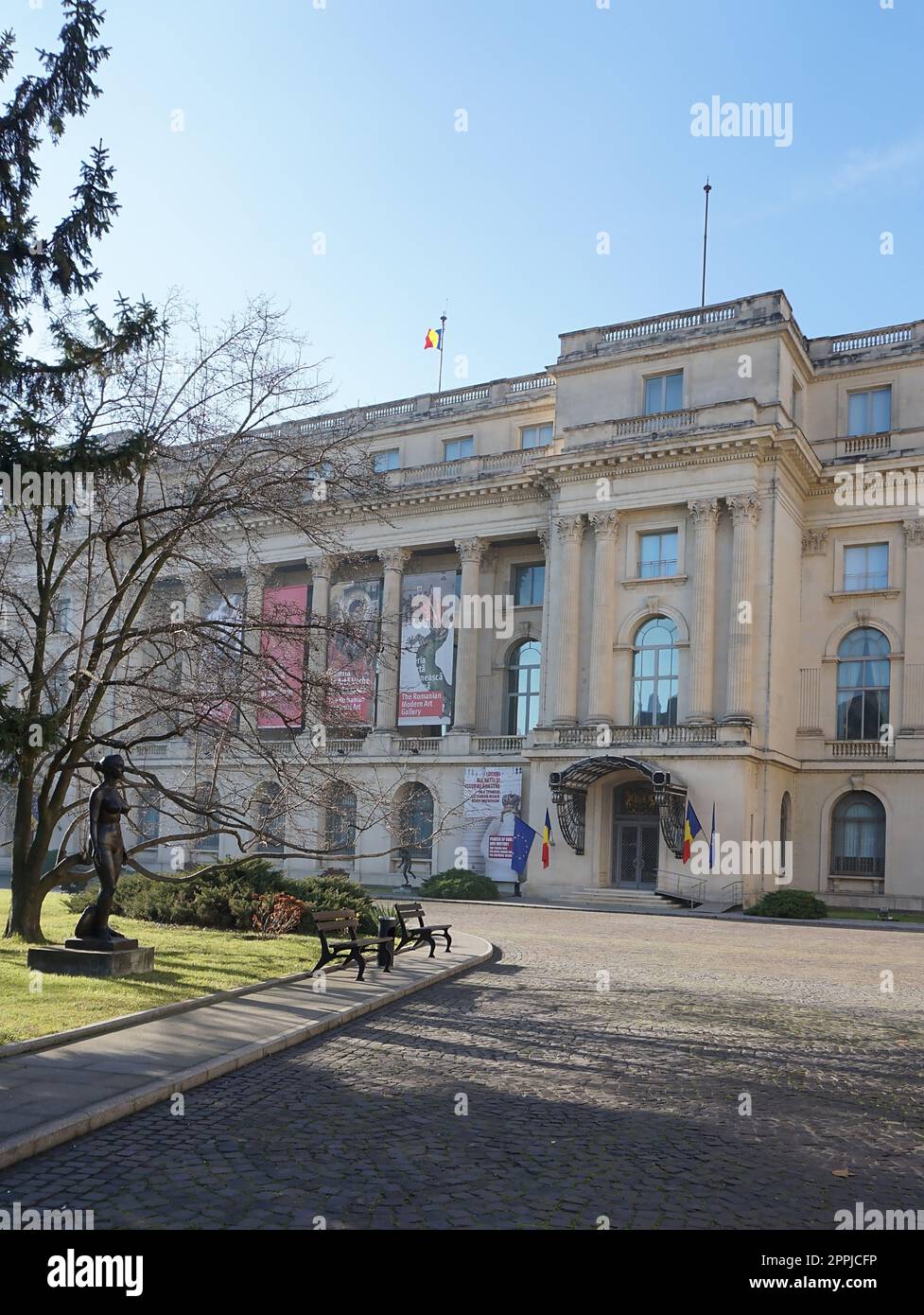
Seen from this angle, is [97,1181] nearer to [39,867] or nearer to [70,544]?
[39,867]

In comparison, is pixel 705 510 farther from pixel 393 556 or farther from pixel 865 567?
pixel 393 556

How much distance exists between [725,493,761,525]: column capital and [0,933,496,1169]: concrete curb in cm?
3203

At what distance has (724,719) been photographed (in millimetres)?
42906

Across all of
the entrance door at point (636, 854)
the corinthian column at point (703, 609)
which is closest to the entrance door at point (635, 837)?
the entrance door at point (636, 854)

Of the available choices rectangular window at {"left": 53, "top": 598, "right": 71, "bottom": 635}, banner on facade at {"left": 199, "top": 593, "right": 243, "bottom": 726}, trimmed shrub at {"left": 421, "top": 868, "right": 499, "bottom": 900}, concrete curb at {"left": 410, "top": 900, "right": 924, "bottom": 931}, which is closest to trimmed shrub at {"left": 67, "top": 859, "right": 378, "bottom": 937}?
banner on facade at {"left": 199, "top": 593, "right": 243, "bottom": 726}

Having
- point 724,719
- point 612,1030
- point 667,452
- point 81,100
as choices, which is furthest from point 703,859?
point 81,100

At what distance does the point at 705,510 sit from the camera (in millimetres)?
45031

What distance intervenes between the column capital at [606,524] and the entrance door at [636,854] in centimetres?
1159

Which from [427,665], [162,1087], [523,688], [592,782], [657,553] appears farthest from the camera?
[523,688]

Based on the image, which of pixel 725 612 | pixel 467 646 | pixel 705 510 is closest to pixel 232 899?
pixel 725 612

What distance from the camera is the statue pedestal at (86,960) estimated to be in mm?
15625

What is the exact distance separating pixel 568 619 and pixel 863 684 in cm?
1218

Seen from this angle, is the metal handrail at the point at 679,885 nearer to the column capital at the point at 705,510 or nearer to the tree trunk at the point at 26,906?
the column capital at the point at 705,510

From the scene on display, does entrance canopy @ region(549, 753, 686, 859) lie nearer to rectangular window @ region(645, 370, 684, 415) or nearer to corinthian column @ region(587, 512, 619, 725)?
corinthian column @ region(587, 512, 619, 725)
